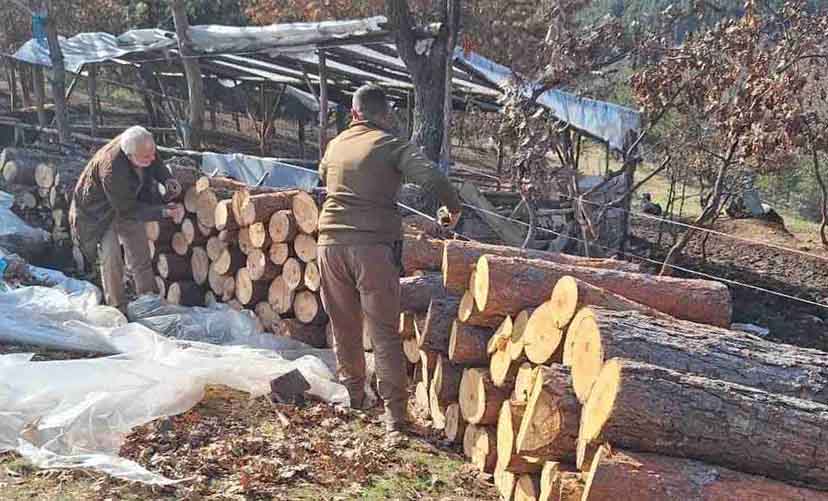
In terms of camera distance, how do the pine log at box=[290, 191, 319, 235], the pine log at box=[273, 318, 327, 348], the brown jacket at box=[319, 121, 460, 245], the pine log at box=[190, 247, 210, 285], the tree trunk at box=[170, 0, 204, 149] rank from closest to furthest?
the brown jacket at box=[319, 121, 460, 245], the pine log at box=[290, 191, 319, 235], the pine log at box=[273, 318, 327, 348], the pine log at box=[190, 247, 210, 285], the tree trunk at box=[170, 0, 204, 149]

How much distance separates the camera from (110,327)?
5.86m

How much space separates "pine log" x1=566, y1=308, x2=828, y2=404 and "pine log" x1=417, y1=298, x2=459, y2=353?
1.23m

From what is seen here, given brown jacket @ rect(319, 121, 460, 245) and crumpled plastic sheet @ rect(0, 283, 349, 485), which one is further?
brown jacket @ rect(319, 121, 460, 245)

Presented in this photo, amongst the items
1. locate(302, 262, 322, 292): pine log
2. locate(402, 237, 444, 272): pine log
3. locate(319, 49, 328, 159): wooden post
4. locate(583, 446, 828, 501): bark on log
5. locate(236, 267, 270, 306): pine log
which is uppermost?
locate(319, 49, 328, 159): wooden post

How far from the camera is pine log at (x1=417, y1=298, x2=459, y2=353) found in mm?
4633

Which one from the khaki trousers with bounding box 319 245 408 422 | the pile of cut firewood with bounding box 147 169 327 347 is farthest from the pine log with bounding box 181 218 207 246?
the khaki trousers with bounding box 319 245 408 422

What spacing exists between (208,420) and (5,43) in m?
20.5

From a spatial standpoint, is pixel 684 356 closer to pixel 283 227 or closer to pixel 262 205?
pixel 283 227

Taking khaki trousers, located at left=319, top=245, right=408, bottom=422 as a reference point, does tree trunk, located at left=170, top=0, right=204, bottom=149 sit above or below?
above

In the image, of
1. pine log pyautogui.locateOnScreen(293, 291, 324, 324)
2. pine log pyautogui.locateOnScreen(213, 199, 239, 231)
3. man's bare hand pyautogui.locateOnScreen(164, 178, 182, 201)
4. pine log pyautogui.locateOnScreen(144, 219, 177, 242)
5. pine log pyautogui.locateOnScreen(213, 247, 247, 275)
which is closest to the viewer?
pine log pyautogui.locateOnScreen(293, 291, 324, 324)

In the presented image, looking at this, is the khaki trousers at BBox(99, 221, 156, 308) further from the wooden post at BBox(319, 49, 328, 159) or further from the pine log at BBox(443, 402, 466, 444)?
the wooden post at BBox(319, 49, 328, 159)

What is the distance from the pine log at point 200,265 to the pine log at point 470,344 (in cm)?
341

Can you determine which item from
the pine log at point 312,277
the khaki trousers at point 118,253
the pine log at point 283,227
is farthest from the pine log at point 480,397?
the khaki trousers at point 118,253

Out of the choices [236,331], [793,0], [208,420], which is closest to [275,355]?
[236,331]
